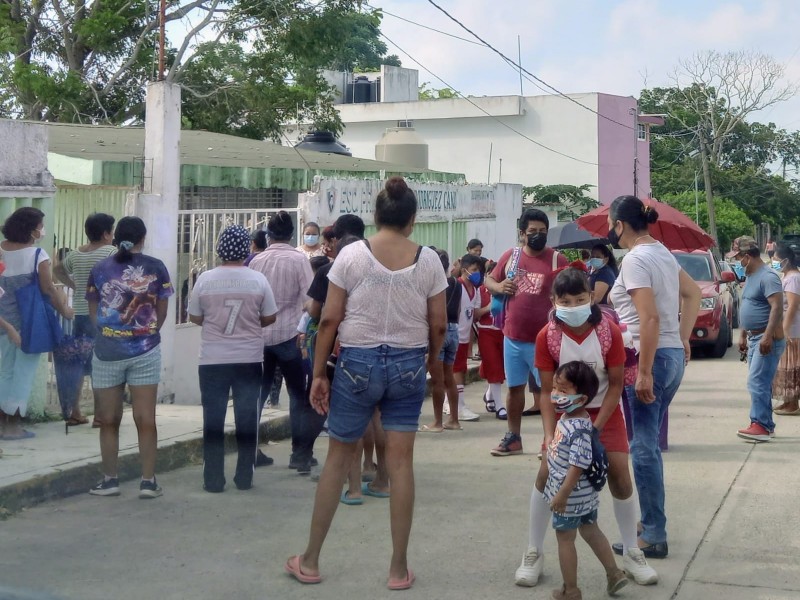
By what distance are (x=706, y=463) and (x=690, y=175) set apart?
160 feet

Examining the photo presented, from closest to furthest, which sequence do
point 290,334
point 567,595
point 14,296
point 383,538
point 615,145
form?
1. point 567,595
2. point 383,538
3. point 290,334
4. point 14,296
5. point 615,145

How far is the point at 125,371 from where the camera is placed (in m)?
6.41

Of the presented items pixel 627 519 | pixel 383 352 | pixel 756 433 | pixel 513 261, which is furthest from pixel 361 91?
pixel 627 519

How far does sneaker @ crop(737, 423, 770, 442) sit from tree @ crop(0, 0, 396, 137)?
13831mm

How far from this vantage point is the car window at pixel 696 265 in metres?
16.6

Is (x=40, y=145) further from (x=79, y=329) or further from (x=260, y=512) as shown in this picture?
(x=260, y=512)

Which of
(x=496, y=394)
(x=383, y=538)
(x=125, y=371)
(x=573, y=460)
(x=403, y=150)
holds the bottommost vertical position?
(x=383, y=538)

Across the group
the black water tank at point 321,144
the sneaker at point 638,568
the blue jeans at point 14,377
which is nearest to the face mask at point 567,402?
the sneaker at point 638,568

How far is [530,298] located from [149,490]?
3078mm

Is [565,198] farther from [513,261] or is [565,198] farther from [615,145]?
[513,261]

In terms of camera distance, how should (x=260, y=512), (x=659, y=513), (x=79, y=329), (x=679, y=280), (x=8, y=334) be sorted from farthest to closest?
(x=79, y=329), (x=8, y=334), (x=260, y=512), (x=679, y=280), (x=659, y=513)

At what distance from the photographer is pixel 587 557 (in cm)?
534

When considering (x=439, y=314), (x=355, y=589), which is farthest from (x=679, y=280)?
(x=355, y=589)

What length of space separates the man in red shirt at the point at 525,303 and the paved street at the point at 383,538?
0.48 metres
